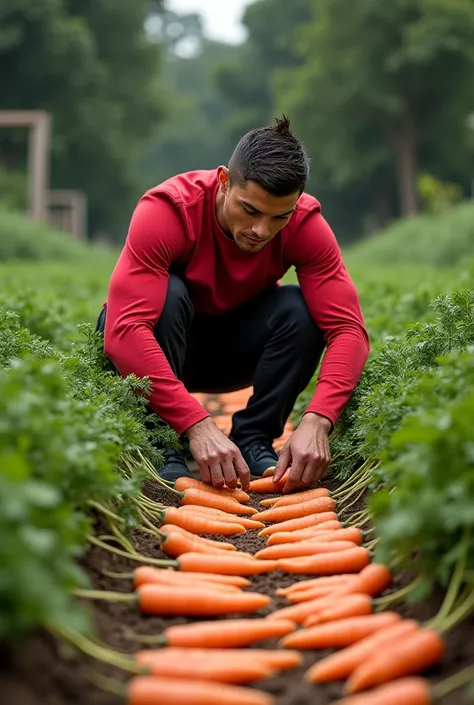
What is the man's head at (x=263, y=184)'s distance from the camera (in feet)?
13.1

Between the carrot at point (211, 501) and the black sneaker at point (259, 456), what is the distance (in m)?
0.62

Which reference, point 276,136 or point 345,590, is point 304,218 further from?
point 345,590

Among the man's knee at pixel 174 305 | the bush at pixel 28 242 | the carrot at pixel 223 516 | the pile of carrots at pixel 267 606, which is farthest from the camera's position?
the bush at pixel 28 242

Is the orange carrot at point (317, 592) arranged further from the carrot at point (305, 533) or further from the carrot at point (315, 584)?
the carrot at point (305, 533)

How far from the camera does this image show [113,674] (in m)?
2.38

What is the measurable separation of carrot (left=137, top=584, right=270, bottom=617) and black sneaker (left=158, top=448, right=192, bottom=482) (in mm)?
1462

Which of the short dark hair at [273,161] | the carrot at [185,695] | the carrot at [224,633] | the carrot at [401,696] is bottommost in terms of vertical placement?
the carrot at [224,633]

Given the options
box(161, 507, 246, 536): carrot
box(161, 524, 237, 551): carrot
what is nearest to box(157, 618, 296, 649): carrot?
box(161, 524, 237, 551): carrot

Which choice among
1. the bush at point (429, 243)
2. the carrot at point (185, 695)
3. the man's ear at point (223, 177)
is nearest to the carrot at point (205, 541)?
the carrot at point (185, 695)

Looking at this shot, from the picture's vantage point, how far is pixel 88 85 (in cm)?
3425

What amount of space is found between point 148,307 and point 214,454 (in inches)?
29.7

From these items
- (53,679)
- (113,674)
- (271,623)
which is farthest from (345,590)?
(53,679)

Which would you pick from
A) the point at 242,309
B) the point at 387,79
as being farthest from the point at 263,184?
the point at 387,79

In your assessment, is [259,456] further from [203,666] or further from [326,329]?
[203,666]
